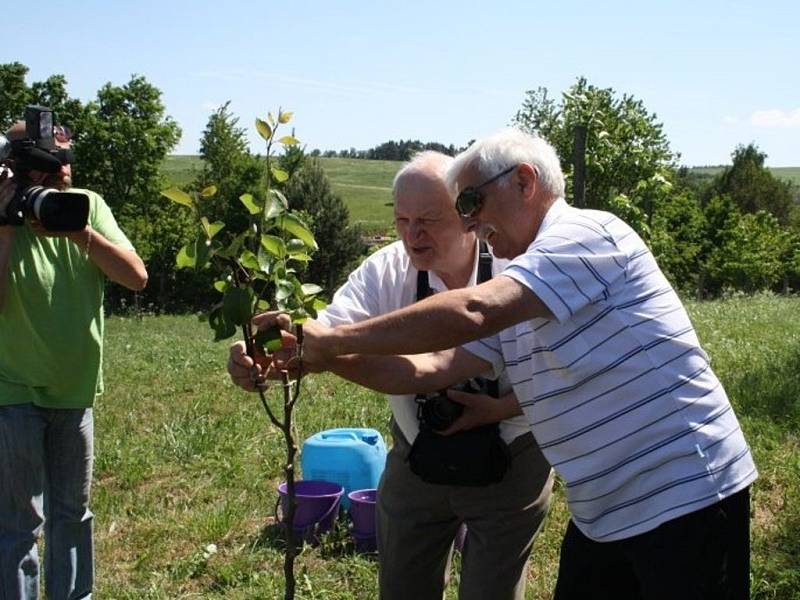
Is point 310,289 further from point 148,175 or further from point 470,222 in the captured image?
point 148,175

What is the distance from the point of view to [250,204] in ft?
7.05

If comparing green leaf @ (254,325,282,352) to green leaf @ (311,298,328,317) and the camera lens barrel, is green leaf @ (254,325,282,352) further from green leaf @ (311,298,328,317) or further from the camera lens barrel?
the camera lens barrel

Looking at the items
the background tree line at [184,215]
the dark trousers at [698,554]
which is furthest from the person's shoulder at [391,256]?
the background tree line at [184,215]

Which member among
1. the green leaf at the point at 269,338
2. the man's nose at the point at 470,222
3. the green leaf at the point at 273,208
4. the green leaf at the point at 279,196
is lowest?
the green leaf at the point at 269,338

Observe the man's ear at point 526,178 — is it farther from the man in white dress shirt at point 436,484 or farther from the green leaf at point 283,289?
the green leaf at point 283,289

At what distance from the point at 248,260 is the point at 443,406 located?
99 centimetres

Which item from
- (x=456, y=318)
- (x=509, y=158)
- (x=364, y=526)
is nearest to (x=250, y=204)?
(x=456, y=318)

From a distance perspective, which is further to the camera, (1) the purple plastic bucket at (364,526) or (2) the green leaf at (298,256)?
(1) the purple plastic bucket at (364,526)

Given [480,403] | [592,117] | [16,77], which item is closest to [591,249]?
[480,403]

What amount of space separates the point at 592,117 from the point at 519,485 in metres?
6.87

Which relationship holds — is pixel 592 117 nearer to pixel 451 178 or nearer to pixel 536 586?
pixel 536 586

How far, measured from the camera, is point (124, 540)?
4805 millimetres

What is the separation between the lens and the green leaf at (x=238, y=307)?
80.3 inches

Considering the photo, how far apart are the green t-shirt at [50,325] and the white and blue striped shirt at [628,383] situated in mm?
2024
